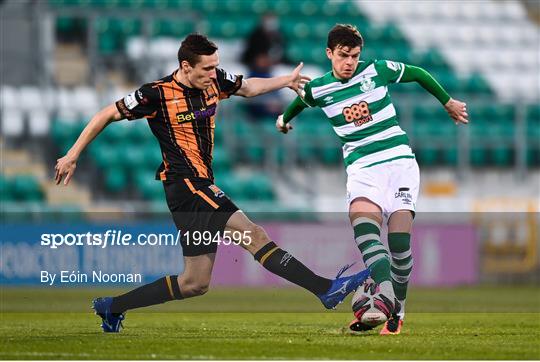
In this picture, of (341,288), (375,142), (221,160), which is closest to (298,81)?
(375,142)

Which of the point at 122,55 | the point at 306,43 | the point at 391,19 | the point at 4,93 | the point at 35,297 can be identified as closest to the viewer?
the point at 35,297

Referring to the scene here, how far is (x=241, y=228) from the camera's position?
28.3 ft

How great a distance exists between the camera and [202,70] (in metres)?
8.77

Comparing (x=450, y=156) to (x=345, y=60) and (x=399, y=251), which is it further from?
(x=345, y=60)

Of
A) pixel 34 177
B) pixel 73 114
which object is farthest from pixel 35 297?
pixel 73 114

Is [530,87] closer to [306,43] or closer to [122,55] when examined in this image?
[306,43]

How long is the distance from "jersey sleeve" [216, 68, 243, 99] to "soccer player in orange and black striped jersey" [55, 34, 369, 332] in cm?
3

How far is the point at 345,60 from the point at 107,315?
247cm

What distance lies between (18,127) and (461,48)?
10.2 meters

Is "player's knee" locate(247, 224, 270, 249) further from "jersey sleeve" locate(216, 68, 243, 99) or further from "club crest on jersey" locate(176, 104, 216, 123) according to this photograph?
"jersey sleeve" locate(216, 68, 243, 99)

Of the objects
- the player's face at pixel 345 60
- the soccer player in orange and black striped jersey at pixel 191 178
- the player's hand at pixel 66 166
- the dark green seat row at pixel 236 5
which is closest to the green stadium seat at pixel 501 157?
the dark green seat row at pixel 236 5

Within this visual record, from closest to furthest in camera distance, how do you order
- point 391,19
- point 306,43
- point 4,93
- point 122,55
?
point 4,93
point 122,55
point 306,43
point 391,19

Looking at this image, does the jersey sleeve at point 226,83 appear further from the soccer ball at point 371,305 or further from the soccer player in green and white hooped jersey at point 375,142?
the soccer ball at point 371,305

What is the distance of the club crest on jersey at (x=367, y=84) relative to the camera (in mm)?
9055
